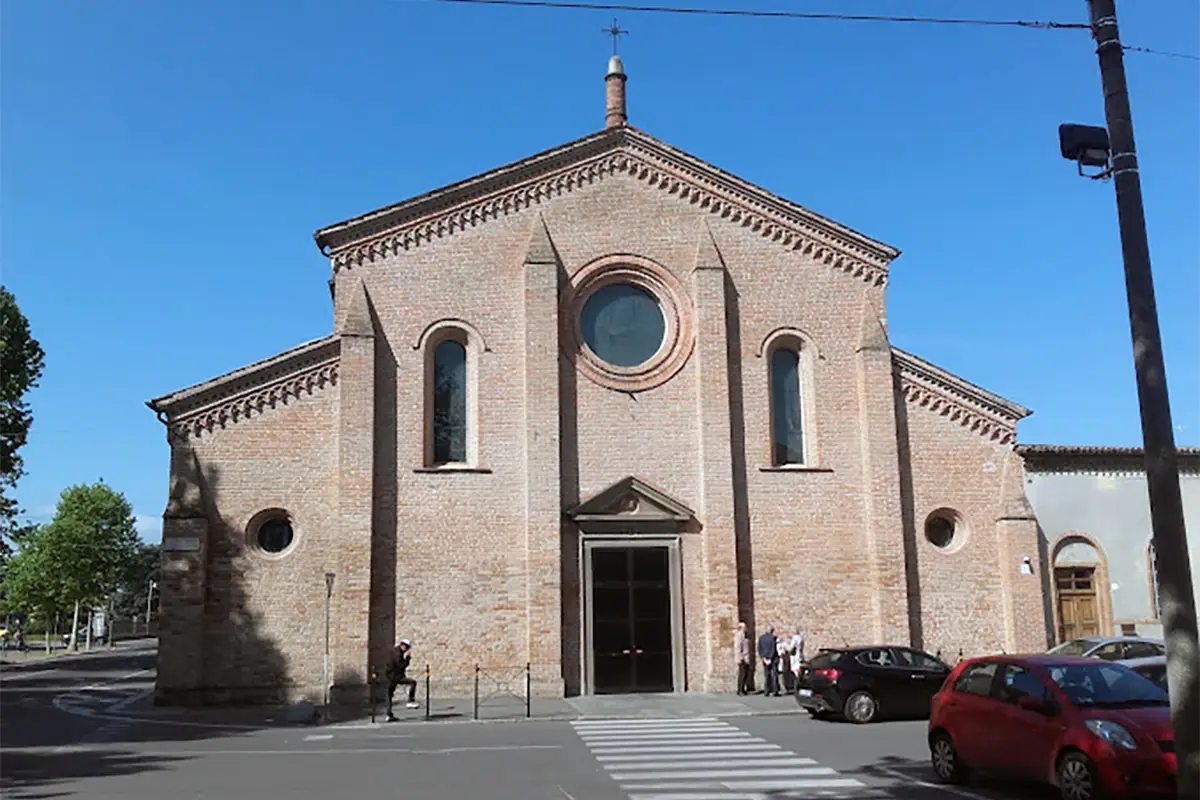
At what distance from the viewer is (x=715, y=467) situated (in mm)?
23844

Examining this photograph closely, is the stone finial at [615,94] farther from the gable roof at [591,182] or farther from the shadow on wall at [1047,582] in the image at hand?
the shadow on wall at [1047,582]

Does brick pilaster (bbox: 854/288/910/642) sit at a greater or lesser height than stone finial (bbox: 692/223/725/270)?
lesser

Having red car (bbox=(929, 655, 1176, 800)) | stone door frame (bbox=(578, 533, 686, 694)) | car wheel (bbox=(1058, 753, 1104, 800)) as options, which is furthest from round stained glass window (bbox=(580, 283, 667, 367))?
car wheel (bbox=(1058, 753, 1104, 800))

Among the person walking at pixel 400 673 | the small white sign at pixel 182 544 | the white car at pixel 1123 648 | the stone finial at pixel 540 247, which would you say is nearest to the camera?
the white car at pixel 1123 648

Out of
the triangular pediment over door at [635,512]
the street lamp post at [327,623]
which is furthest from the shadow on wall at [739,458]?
the street lamp post at [327,623]

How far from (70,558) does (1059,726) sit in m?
64.4

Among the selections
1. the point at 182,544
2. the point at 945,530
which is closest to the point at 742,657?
the point at 945,530

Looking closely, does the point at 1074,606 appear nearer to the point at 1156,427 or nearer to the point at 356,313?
the point at 356,313

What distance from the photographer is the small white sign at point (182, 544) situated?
21672 millimetres

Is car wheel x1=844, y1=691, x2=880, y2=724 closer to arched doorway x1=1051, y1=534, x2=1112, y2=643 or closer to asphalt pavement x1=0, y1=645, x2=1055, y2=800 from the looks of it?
asphalt pavement x1=0, y1=645, x2=1055, y2=800

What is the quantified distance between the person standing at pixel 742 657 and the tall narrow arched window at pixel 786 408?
4087mm

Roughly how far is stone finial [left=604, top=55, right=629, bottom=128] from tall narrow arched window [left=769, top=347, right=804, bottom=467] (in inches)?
295

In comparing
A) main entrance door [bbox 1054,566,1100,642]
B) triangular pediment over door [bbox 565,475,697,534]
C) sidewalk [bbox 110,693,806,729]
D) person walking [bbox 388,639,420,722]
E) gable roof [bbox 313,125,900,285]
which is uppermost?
gable roof [bbox 313,125,900,285]

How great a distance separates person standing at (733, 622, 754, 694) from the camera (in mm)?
23047
